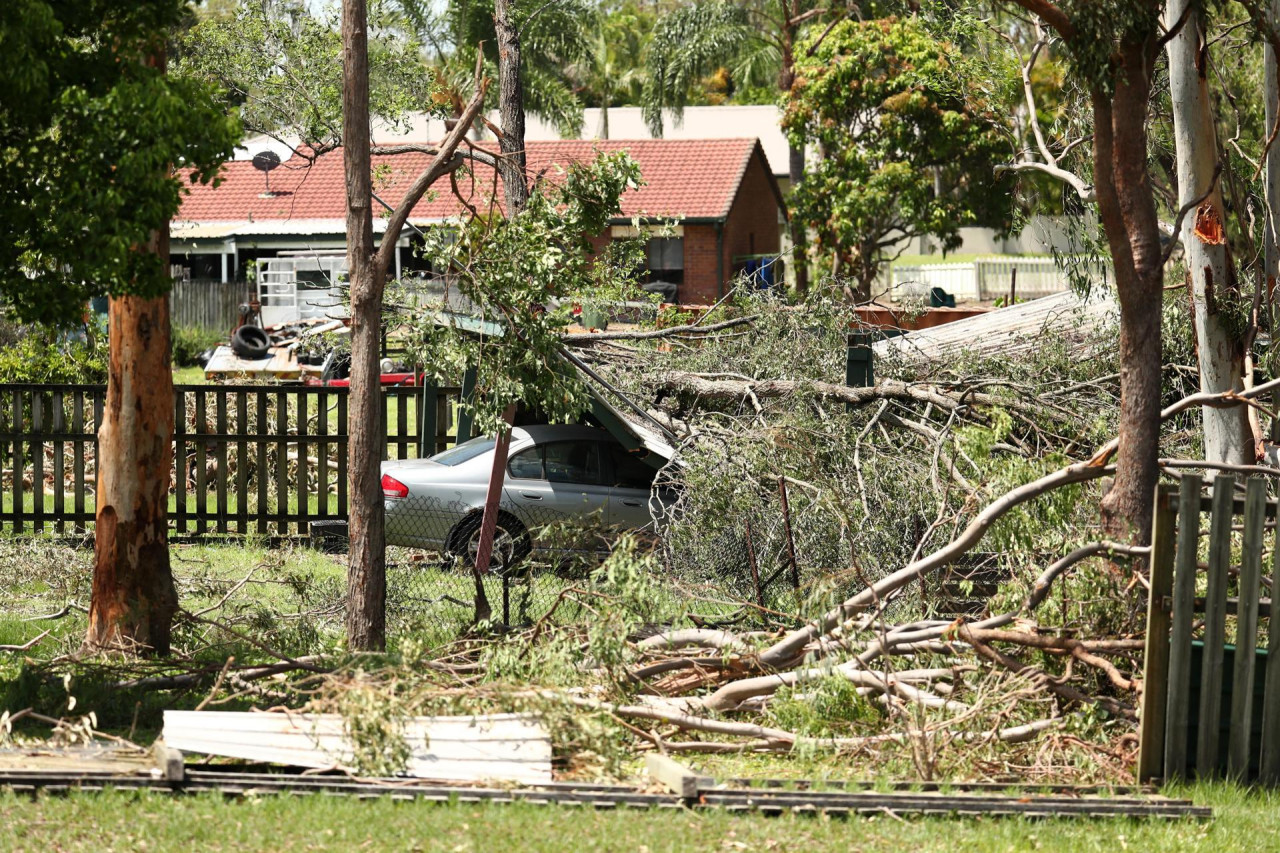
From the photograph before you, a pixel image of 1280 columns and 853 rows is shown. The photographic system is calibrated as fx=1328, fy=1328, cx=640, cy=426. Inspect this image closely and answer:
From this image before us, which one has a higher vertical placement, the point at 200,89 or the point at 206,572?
the point at 200,89

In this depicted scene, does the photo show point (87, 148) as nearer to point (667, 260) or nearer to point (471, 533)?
point (471, 533)

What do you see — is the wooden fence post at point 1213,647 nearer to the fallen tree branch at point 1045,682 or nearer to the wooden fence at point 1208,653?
the wooden fence at point 1208,653

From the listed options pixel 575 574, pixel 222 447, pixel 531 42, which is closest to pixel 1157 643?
pixel 575 574

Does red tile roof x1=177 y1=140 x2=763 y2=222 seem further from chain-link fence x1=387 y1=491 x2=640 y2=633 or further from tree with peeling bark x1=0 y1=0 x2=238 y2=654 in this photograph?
tree with peeling bark x1=0 y1=0 x2=238 y2=654

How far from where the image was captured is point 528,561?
28.5 feet

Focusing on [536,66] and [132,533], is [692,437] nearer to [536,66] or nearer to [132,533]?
[132,533]

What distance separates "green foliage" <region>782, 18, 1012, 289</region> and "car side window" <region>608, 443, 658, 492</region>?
20.2 m

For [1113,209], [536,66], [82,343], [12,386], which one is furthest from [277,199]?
[1113,209]

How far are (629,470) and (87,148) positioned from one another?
632 cm

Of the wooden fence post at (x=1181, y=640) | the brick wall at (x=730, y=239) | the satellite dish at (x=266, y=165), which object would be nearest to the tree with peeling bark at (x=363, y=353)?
the wooden fence post at (x=1181, y=640)

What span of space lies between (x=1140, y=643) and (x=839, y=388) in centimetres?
483

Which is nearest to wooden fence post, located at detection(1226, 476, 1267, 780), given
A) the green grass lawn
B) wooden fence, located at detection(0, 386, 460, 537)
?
the green grass lawn

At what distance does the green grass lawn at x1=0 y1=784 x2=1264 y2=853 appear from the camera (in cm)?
532

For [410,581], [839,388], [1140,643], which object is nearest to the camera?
[1140,643]
